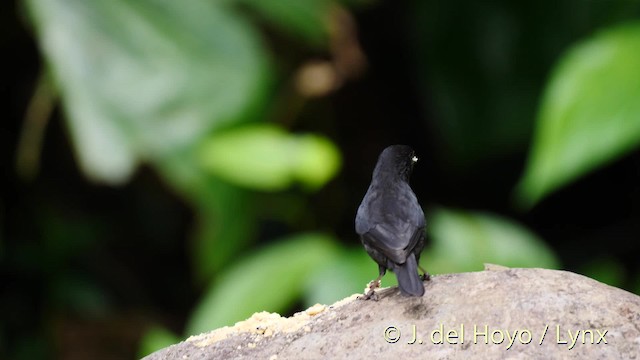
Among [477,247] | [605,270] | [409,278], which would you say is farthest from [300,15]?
[409,278]

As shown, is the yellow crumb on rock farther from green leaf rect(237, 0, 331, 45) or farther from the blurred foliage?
green leaf rect(237, 0, 331, 45)

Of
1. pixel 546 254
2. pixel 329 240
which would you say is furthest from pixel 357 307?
pixel 546 254

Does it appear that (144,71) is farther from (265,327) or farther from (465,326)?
(465,326)

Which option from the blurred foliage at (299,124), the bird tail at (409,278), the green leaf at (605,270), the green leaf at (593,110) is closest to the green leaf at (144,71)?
the blurred foliage at (299,124)

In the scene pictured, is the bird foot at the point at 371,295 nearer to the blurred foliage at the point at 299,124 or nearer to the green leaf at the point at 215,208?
the blurred foliage at the point at 299,124

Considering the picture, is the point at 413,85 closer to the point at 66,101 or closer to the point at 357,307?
the point at 66,101

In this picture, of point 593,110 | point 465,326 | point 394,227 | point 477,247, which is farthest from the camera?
point 477,247
